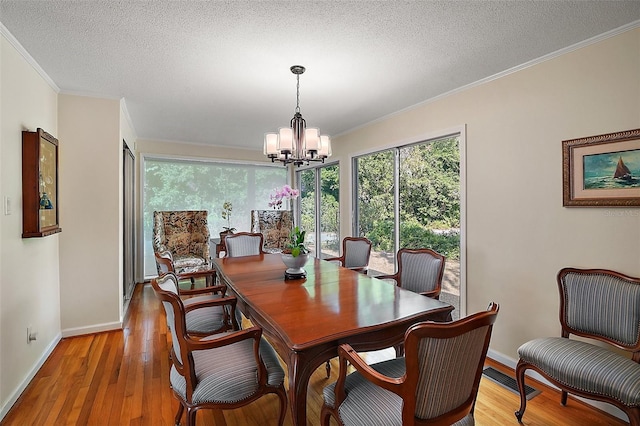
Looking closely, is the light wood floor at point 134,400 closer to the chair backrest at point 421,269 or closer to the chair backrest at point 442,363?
the chair backrest at point 421,269

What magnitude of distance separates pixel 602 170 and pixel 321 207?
13.4 feet

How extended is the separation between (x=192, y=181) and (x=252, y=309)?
4549 millimetres

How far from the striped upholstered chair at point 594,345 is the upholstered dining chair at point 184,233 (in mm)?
4395

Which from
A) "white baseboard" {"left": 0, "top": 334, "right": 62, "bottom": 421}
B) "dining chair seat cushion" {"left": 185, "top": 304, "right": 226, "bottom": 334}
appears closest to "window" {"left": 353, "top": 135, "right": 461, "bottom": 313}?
"dining chair seat cushion" {"left": 185, "top": 304, "right": 226, "bottom": 334}

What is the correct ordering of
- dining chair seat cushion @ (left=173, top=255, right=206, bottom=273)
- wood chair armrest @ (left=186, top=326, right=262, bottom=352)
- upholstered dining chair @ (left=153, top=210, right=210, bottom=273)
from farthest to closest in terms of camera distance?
upholstered dining chair @ (left=153, top=210, right=210, bottom=273)
dining chair seat cushion @ (left=173, top=255, right=206, bottom=273)
wood chair armrest @ (left=186, top=326, right=262, bottom=352)

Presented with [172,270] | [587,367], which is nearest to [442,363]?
[587,367]

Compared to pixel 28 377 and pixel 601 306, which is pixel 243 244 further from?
pixel 601 306

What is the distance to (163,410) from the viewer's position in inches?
80.5

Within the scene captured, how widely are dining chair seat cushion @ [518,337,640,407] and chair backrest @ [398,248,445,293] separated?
0.74 metres

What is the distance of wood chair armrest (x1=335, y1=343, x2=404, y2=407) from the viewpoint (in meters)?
1.15

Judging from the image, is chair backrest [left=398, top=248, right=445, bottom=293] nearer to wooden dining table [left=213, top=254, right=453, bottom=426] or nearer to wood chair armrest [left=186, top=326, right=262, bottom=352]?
wooden dining table [left=213, top=254, right=453, bottom=426]

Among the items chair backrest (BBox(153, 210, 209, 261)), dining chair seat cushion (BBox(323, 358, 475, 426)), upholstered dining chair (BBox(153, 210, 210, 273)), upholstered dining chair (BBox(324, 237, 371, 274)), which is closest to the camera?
dining chair seat cushion (BBox(323, 358, 475, 426))

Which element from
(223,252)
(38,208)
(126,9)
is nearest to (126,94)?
(38,208)

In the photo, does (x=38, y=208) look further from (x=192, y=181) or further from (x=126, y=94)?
(x=192, y=181)
